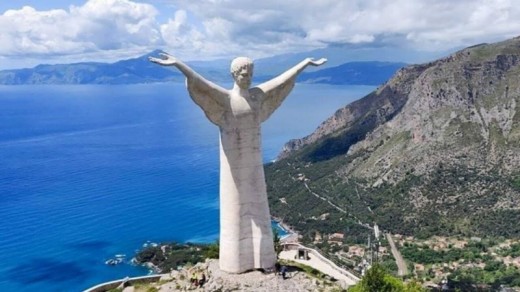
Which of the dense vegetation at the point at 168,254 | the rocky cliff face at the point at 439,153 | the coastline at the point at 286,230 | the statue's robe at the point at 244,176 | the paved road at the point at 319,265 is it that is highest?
the statue's robe at the point at 244,176

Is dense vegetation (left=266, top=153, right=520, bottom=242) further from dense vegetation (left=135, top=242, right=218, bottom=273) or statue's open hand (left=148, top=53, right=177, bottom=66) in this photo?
statue's open hand (left=148, top=53, right=177, bottom=66)

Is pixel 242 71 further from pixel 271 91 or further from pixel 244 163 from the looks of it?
pixel 244 163

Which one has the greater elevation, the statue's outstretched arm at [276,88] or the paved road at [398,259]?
the statue's outstretched arm at [276,88]

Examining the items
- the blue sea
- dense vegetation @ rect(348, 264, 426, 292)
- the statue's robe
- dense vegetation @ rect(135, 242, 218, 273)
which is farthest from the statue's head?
the blue sea

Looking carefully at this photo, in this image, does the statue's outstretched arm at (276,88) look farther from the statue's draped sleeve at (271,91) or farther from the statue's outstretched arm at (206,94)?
the statue's outstretched arm at (206,94)

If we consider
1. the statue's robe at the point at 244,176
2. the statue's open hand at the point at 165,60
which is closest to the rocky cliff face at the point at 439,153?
the statue's robe at the point at 244,176

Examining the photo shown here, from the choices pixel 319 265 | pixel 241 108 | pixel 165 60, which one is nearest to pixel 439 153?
pixel 319 265
